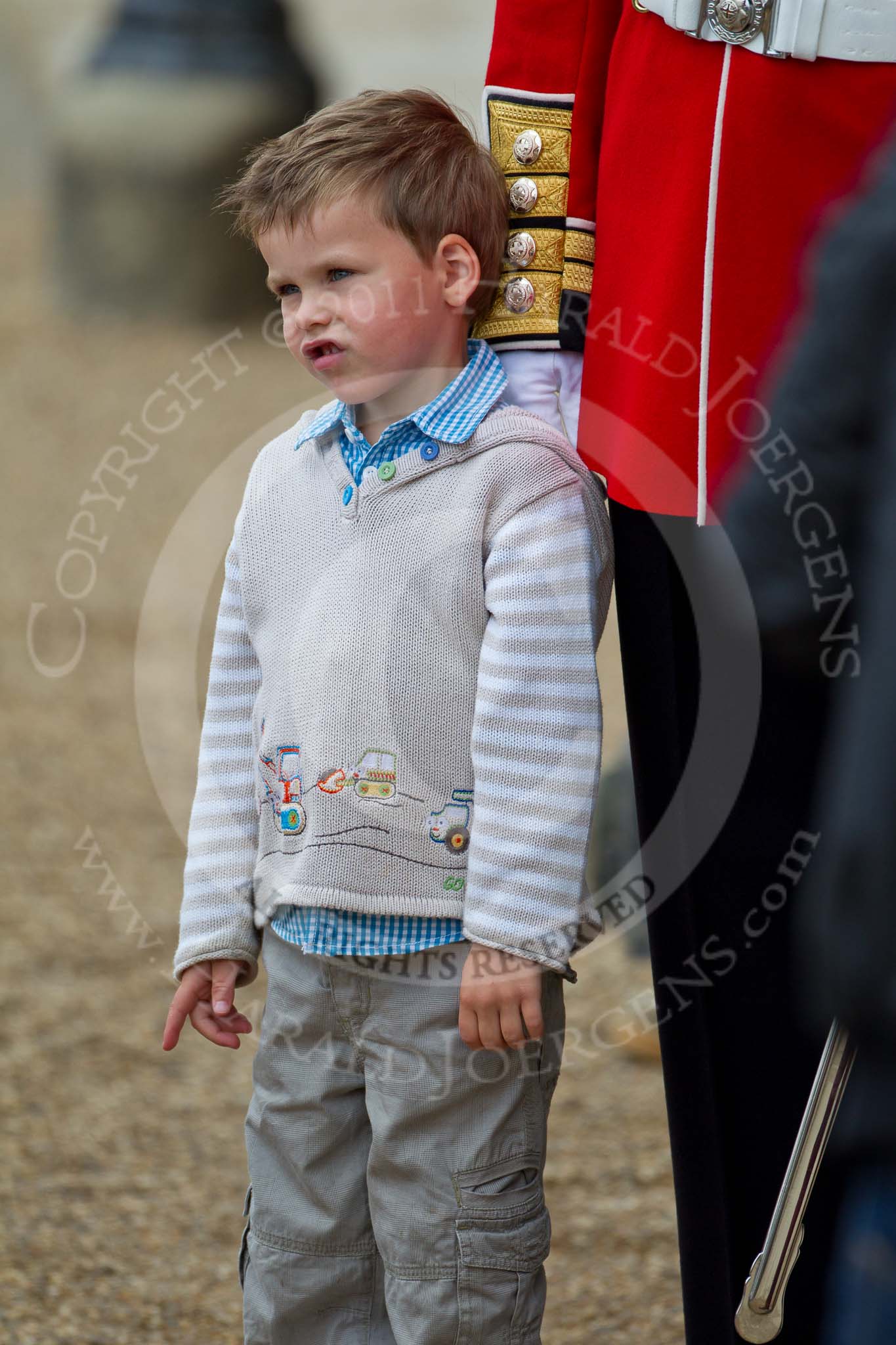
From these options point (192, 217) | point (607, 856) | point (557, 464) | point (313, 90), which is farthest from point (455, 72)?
point (557, 464)

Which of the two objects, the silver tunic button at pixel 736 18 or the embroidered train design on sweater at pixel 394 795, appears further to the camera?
the embroidered train design on sweater at pixel 394 795

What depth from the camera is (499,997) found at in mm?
1485

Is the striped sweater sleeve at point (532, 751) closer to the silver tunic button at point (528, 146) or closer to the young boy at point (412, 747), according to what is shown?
the young boy at point (412, 747)

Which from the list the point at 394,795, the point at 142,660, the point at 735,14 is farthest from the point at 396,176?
the point at 142,660

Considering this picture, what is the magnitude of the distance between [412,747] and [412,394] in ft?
1.13

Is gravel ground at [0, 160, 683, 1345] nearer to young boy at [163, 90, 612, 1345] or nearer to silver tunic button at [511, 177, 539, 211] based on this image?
young boy at [163, 90, 612, 1345]

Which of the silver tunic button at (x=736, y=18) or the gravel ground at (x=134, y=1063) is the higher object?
the silver tunic button at (x=736, y=18)

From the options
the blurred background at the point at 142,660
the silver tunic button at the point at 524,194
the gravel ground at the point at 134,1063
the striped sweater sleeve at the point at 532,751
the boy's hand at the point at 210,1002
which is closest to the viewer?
the striped sweater sleeve at the point at 532,751

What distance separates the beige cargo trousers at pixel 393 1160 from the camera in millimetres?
1538

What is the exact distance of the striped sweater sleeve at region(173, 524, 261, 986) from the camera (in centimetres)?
167

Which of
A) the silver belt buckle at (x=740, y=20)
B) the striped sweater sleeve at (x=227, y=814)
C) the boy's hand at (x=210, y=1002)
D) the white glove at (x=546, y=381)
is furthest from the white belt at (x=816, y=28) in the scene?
the boy's hand at (x=210, y=1002)

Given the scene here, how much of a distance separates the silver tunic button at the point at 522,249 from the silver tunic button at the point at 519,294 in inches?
0.6

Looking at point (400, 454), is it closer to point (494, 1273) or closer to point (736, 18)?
point (736, 18)

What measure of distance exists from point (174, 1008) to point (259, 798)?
0.80ft
